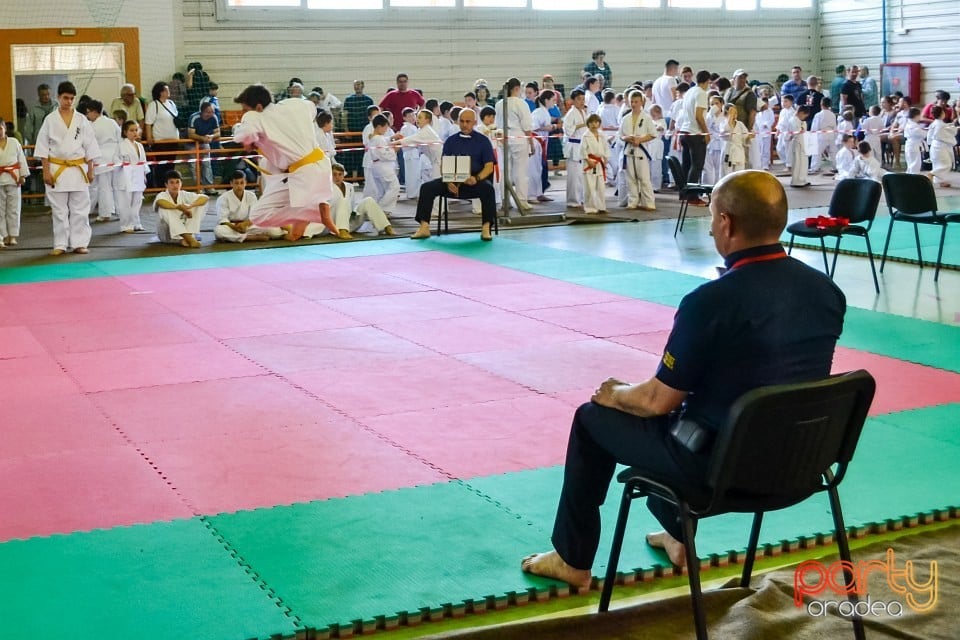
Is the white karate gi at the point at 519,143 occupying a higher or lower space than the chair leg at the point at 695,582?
higher

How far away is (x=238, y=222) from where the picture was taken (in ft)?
42.5

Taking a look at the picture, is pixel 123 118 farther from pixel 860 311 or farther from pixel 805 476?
pixel 805 476

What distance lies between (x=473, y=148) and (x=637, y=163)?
3.38 m

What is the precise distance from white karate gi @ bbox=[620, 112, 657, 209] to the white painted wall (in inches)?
389

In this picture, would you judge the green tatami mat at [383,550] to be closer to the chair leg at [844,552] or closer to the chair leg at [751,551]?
the chair leg at [751,551]

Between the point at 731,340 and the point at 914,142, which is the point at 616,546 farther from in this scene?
the point at 914,142

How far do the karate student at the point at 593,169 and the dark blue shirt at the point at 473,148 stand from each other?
230cm

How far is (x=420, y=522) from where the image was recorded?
14.8 ft

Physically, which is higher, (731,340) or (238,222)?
(238,222)

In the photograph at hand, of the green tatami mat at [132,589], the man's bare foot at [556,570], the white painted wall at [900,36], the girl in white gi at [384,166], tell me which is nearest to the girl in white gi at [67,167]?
the girl in white gi at [384,166]

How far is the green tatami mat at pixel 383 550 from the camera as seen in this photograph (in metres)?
3.84

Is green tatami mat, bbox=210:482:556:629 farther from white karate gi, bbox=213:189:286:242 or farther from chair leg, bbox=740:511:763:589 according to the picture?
white karate gi, bbox=213:189:286:242

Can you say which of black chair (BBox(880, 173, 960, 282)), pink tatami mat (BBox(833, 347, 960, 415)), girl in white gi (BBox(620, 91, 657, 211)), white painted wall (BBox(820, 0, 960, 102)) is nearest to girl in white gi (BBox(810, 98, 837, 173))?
white painted wall (BBox(820, 0, 960, 102))

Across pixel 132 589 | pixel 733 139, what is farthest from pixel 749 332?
pixel 733 139
